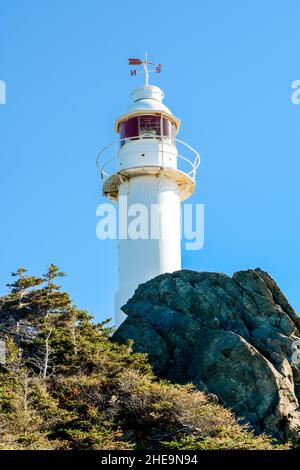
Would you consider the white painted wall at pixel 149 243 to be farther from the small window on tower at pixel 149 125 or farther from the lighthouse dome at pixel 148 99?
the lighthouse dome at pixel 148 99

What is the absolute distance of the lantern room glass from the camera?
33531mm

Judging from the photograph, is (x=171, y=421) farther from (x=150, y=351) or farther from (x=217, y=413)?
(x=150, y=351)

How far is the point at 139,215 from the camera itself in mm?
32219

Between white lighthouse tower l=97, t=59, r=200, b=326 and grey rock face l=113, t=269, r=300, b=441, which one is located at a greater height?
white lighthouse tower l=97, t=59, r=200, b=326

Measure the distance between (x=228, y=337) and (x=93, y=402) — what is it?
5706 millimetres

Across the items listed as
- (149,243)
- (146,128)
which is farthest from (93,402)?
(146,128)

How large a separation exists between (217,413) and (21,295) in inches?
407

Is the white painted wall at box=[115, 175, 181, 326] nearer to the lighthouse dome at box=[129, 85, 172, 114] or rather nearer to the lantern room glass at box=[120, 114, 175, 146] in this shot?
the lantern room glass at box=[120, 114, 175, 146]

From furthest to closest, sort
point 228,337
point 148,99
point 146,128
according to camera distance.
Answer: point 148,99
point 146,128
point 228,337

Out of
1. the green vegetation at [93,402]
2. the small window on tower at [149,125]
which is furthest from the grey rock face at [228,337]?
the small window on tower at [149,125]

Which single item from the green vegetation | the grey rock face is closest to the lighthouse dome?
the grey rock face

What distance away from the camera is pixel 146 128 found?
33688mm

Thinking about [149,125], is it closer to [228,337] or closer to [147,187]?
[147,187]
